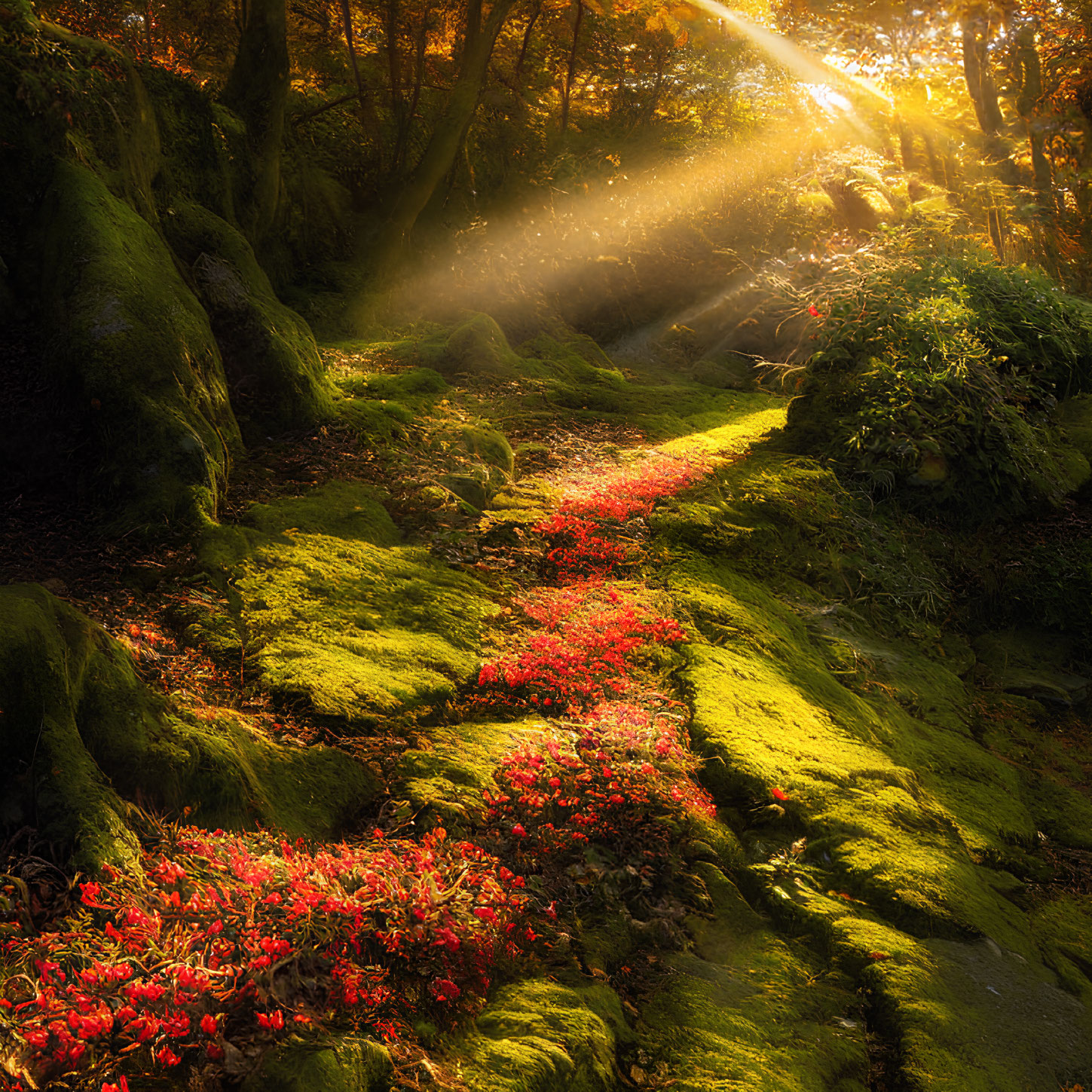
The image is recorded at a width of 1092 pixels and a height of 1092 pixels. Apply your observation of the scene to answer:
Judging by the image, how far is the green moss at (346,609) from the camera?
486cm

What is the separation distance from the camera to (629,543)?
7.74m

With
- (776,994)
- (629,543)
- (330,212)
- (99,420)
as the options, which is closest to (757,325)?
(330,212)

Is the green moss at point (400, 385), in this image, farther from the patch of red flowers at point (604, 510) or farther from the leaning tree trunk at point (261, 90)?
the leaning tree trunk at point (261, 90)

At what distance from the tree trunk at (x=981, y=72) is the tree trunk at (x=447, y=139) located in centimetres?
1161

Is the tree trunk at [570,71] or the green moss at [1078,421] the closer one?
the green moss at [1078,421]

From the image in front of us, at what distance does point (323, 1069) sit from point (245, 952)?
50 centimetres

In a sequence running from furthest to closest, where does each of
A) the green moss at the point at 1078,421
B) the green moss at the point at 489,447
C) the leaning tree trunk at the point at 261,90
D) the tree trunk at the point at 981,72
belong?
the tree trunk at the point at 981,72 < the green moss at the point at 1078,421 < the leaning tree trunk at the point at 261,90 < the green moss at the point at 489,447

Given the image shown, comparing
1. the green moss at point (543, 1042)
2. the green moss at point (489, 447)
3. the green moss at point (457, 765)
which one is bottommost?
the green moss at point (543, 1042)

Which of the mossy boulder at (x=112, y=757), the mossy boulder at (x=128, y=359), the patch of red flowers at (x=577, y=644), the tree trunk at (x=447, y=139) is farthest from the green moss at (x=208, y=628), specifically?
the tree trunk at (x=447, y=139)

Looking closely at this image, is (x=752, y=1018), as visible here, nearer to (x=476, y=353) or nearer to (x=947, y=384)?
(x=947, y=384)

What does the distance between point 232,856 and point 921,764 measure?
4.82 m

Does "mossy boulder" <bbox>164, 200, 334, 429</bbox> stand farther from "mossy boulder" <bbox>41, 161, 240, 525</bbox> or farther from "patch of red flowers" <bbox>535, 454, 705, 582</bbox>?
"patch of red flowers" <bbox>535, 454, 705, 582</bbox>

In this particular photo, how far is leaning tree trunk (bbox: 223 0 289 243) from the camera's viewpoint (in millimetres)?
10211

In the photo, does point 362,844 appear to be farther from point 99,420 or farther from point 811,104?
point 811,104
